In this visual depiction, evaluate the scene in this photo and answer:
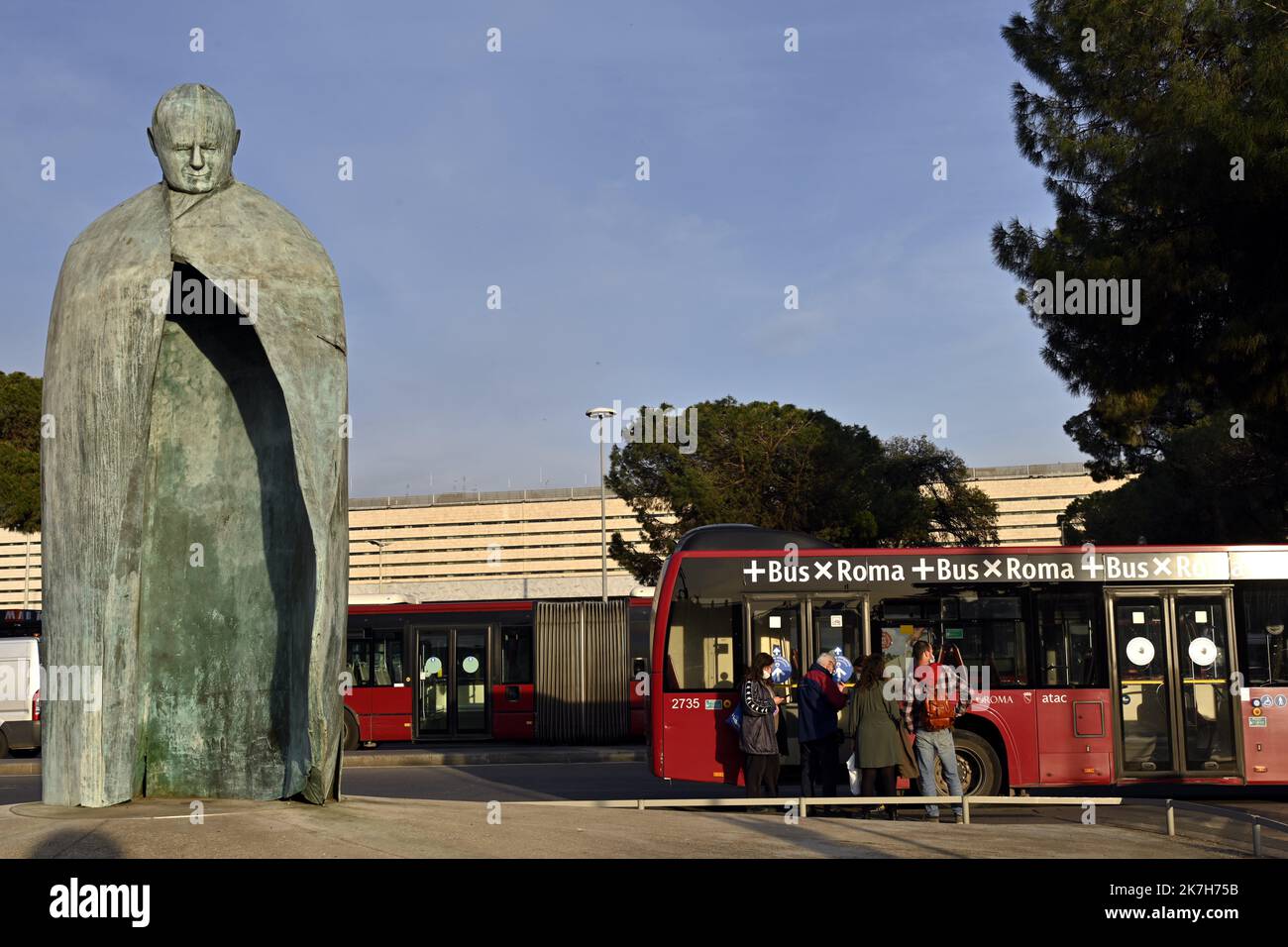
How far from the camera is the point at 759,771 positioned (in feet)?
42.5

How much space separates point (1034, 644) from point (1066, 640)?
367 millimetres

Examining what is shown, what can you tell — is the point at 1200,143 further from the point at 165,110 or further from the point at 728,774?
the point at 165,110

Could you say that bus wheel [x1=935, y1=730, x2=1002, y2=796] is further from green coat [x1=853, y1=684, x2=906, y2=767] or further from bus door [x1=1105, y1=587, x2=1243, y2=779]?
green coat [x1=853, y1=684, x2=906, y2=767]

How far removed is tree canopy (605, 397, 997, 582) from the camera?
40.3 m

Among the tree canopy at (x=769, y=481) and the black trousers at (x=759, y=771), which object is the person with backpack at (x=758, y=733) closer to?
the black trousers at (x=759, y=771)

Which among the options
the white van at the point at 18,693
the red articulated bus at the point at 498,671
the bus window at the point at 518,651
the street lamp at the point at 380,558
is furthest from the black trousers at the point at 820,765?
the street lamp at the point at 380,558

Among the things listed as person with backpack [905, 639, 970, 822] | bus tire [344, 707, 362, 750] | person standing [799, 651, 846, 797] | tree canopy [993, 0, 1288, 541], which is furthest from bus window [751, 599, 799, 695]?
bus tire [344, 707, 362, 750]

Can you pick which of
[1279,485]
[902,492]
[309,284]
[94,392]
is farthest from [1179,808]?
[902,492]

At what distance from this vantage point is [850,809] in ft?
44.5

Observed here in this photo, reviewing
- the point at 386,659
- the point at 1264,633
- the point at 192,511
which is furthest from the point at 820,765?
the point at 386,659

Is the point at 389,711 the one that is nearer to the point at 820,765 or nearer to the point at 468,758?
the point at 468,758

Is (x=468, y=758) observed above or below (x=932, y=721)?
below

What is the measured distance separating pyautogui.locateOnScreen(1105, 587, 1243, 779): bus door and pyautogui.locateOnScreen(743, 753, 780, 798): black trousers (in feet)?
14.3

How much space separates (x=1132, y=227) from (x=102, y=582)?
14572mm
